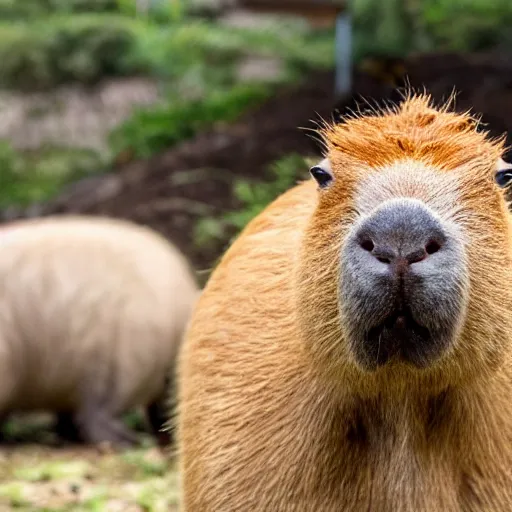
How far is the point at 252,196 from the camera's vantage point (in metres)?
9.34

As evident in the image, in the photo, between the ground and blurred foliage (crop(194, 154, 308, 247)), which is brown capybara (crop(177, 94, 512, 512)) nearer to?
the ground

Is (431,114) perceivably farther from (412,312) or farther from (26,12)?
(26,12)

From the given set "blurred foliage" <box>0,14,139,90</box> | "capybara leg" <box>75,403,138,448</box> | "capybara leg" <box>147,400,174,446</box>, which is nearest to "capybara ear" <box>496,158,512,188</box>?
"capybara leg" <box>75,403,138,448</box>

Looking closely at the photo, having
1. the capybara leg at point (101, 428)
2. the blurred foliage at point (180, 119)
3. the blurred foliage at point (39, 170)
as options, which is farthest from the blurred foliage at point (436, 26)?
the blurred foliage at point (39, 170)

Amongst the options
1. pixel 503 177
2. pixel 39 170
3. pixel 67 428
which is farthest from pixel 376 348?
pixel 39 170

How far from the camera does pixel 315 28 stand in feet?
47.0

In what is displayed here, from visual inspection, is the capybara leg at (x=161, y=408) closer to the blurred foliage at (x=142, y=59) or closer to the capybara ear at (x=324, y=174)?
the blurred foliage at (x=142, y=59)

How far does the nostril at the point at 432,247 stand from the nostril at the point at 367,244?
0.17 metres

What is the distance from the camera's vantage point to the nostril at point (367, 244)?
3150mm

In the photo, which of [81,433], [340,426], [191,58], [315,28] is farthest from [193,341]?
[191,58]

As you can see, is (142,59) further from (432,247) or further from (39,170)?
(432,247)

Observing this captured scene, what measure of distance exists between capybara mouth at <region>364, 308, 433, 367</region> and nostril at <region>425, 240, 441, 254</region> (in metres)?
0.20

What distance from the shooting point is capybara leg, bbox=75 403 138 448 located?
9.21 metres

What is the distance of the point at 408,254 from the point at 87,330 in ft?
21.5
